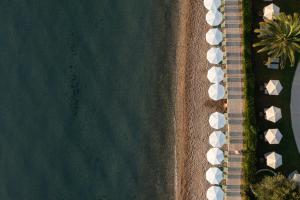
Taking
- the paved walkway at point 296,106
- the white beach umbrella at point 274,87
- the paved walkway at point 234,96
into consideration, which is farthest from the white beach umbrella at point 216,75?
the paved walkway at point 296,106

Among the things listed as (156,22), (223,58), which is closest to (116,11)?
Result: (156,22)

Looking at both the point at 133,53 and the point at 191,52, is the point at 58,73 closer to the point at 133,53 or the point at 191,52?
the point at 133,53

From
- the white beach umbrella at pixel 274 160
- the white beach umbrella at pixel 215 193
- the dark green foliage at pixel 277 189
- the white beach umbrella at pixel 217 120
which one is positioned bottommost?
the white beach umbrella at pixel 215 193

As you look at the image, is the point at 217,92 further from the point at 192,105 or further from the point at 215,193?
the point at 215,193

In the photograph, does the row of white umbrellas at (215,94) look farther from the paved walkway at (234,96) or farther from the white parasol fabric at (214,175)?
the paved walkway at (234,96)

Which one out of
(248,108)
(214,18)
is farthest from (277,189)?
(214,18)

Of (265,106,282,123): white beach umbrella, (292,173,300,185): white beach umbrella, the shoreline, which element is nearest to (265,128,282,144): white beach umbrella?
(265,106,282,123): white beach umbrella
